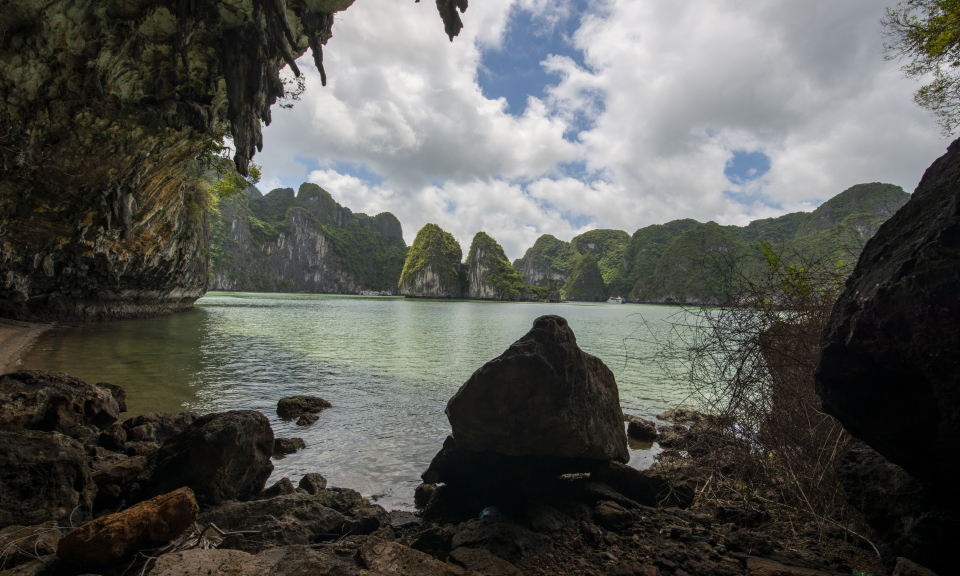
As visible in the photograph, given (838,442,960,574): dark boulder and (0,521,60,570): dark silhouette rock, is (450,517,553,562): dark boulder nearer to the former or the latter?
(838,442,960,574): dark boulder

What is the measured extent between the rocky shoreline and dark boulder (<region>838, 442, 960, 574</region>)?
18cm

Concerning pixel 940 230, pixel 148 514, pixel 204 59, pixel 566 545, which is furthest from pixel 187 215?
pixel 940 230

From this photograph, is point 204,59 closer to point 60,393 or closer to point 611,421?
point 60,393

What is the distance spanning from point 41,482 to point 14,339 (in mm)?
16540

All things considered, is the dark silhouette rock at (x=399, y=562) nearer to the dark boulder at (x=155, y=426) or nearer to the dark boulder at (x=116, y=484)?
the dark boulder at (x=116, y=484)

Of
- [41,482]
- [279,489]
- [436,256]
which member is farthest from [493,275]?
[41,482]

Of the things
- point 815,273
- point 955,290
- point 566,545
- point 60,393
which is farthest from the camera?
point 60,393

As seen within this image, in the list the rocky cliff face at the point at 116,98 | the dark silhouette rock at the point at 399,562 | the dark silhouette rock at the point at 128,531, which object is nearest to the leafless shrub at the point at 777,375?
the dark silhouette rock at the point at 399,562

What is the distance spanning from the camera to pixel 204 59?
9.21 meters

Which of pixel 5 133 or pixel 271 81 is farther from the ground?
pixel 271 81

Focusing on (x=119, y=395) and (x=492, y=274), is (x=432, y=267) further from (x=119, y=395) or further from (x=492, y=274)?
(x=119, y=395)

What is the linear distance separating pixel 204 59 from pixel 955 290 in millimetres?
12935

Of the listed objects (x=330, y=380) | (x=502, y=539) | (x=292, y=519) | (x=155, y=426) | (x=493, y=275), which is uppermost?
(x=493, y=275)

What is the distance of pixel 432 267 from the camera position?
11531cm
